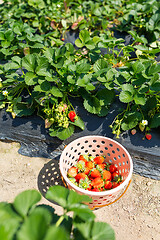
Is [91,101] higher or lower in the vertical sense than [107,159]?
higher

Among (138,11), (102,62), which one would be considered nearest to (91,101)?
(102,62)

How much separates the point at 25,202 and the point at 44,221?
172 mm

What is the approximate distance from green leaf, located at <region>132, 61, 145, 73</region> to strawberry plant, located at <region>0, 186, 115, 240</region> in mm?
1155

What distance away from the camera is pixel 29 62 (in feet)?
5.78

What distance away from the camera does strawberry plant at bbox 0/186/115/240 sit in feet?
1.79

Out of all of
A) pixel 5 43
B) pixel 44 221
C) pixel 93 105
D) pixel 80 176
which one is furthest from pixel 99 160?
pixel 5 43

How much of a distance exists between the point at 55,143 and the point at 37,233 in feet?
4.58

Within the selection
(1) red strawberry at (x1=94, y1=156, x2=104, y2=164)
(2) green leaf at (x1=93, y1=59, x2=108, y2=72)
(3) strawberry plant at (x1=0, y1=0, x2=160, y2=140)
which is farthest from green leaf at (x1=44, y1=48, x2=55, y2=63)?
(1) red strawberry at (x1=94, y1=156, x2=104, y2=164)

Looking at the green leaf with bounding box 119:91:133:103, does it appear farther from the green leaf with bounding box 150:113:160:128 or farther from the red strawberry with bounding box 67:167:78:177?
the red strawberry with bounding box 67:167:78:177

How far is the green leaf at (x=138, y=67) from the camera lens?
162cm

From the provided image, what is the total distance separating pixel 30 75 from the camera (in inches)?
69.2

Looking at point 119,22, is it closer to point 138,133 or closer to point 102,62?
point 102,62

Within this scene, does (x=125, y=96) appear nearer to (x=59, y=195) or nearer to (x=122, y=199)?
(x=122, y=199)

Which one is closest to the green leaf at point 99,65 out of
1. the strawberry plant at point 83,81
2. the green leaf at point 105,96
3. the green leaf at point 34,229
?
the strawberry plant at point 83,81
